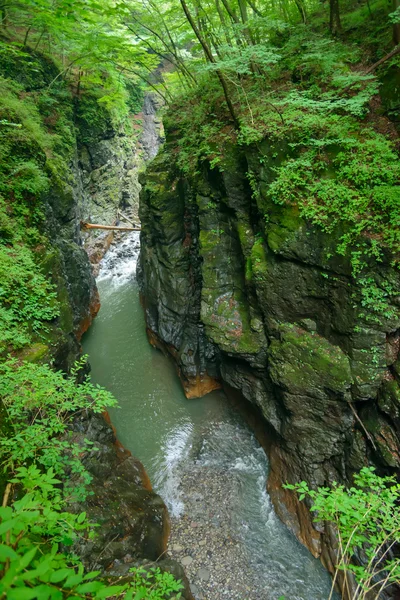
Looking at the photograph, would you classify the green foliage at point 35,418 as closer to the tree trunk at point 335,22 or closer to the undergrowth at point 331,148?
the undergrowth at point 331,148

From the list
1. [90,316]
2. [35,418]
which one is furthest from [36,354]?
[90,316]

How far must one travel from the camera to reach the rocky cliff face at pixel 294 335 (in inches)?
237

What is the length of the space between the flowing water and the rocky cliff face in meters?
0.58

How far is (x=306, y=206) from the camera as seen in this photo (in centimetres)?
644

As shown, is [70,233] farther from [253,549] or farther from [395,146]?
[253,549]

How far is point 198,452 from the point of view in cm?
869

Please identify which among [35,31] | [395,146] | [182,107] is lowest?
[395,146]

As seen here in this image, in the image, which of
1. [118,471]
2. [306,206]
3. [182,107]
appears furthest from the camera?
[182,107]

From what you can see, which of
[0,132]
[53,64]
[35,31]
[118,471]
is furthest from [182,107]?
[118,471]

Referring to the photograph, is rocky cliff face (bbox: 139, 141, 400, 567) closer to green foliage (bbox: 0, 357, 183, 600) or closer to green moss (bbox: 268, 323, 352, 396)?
green moss (bbox: 268, 323, 352, 396)

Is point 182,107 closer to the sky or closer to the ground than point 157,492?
closer to the sky

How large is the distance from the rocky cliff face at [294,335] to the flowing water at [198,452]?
1.91ft

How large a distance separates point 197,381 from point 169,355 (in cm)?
197


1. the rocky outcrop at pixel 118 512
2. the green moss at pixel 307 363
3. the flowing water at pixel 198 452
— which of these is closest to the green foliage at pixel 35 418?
the rocky outcrop at pixel 118 512
